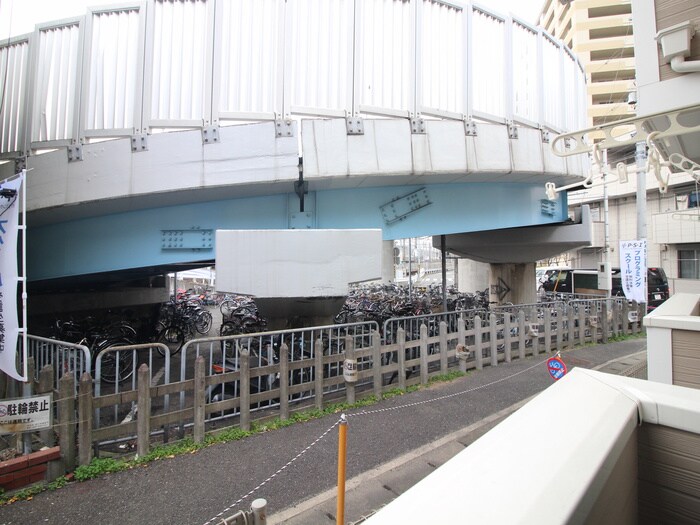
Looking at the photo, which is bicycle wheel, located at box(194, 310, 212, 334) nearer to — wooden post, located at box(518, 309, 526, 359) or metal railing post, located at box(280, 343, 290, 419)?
metal railing post, located at box(280, 343, 290, 419)

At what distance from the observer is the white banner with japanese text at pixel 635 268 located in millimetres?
10032

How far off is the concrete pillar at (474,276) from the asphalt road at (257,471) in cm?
1995

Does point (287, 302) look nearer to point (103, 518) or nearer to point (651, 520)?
point (103, 518)

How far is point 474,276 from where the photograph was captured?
83.4 feet

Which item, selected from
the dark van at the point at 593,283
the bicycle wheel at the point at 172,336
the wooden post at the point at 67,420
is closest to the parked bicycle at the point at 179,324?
the bicycle wheel at the point at 172,336

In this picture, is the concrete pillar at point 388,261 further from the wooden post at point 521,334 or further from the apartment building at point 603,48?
the wooden post at point 521,334

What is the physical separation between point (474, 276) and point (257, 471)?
23672 mm

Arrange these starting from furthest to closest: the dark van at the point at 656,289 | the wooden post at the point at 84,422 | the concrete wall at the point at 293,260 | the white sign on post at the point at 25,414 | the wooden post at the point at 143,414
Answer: the dark van at the point at 656,289 → the concrete wall at the point at 293,260 → the wooden post at the point at 143,414 → the wooden post at the point at 84,422 → the white sign on post at the point at 25,414

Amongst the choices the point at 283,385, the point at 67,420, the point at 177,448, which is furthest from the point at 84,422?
the point at 283,385

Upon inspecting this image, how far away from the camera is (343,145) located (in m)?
6.00

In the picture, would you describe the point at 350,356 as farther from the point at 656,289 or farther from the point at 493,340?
the point at 656,289

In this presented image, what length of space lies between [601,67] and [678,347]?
4209 centimetres

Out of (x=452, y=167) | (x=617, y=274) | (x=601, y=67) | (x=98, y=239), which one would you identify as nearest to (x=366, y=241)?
(x=452, y=167)

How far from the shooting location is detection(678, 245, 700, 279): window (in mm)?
24580
